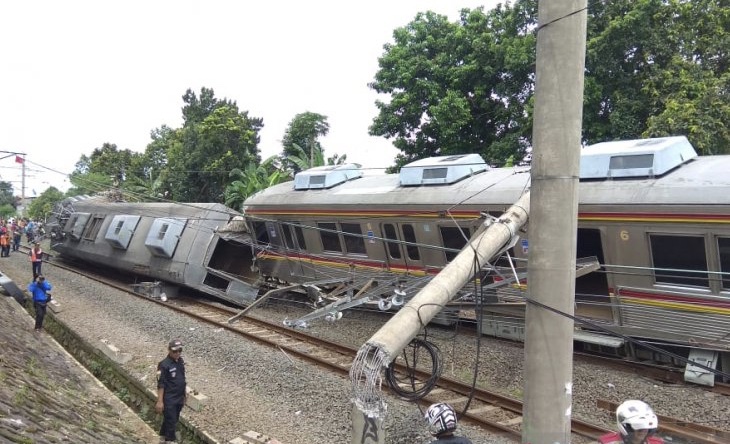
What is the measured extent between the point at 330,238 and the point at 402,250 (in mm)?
2695

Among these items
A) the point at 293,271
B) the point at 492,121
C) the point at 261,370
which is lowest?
the point at 261,370

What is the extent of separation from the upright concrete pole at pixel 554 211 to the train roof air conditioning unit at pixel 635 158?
6.70m

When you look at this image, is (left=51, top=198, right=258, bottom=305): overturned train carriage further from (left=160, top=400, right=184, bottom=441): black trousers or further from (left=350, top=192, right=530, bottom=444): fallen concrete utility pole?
(left=350, top=192, right=530, bottom=444): fallen concrete utility pole

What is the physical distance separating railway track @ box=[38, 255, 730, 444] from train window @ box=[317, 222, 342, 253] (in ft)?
8.43

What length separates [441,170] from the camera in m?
12.6

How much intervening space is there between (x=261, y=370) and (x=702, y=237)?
7755mm

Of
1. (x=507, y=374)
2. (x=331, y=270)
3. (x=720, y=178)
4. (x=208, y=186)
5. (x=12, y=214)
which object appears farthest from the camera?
(x=12, y=214)

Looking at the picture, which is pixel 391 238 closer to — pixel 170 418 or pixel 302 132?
pixel 170 418

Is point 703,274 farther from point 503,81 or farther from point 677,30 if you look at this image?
point 503,81

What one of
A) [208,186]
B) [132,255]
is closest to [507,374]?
[132,255]

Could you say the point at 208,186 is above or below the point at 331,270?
above

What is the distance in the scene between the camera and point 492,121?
2177 cm

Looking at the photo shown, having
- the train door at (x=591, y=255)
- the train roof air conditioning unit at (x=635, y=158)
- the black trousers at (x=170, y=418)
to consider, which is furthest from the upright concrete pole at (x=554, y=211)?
the train roof air conditioning unit at (x=635, y=158)

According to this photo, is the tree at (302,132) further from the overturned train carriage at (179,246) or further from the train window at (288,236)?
the train window at (288,236)
